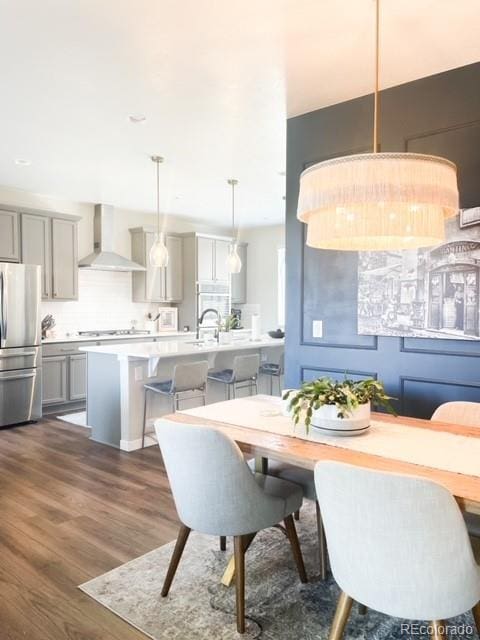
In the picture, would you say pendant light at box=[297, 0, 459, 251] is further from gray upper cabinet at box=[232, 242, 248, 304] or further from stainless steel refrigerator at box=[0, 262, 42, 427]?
gray upper cabinet at box=[232, 242, 248, 304]

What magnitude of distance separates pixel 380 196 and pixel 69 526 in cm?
257

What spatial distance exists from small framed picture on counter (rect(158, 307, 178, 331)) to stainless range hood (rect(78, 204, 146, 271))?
998 mm

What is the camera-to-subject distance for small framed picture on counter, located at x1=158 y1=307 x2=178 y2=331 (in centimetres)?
756

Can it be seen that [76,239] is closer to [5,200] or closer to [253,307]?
[5,200]

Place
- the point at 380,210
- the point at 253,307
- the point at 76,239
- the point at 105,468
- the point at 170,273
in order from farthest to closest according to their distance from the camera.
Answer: the point at 253,307 < the point at 170,273 < the point at 76,239 < the point at 105,468 < the point at 380,210

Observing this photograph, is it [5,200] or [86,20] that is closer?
[86,20]

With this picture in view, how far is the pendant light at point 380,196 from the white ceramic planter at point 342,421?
75 cm

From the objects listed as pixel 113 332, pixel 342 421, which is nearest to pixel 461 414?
pixel 342 421

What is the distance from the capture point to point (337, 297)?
345 centimetres

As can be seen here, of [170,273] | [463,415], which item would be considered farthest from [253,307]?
[463,415]

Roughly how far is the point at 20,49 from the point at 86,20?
1.76ft

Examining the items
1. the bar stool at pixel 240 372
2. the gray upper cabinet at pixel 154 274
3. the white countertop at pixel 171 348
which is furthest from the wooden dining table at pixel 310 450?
the gray upper cabinet at pixel 154 274

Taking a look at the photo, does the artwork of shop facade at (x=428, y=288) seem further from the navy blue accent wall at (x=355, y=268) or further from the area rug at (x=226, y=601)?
the area rug at (x=226, y=601)

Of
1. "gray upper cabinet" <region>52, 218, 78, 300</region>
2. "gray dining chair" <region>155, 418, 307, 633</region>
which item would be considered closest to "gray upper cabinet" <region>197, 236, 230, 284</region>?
"gray upper cabinet" <region>52, 218, 78, 300</region>
